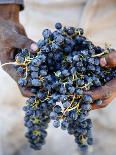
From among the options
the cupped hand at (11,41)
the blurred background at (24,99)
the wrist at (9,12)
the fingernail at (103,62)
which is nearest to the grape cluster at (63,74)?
the fingernail at (103,62)

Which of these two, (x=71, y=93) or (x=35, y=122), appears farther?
(x=35, y=122)

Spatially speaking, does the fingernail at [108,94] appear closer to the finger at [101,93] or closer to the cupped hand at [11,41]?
the finger at [101,93]

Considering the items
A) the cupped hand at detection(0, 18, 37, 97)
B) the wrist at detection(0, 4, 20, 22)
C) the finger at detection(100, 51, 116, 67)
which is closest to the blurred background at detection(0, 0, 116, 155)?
the wrist at detection(0, 4, 20, 22)

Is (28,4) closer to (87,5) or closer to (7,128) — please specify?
(87,5)

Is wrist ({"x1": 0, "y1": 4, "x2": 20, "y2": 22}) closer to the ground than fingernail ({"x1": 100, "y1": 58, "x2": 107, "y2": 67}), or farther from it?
farther from it

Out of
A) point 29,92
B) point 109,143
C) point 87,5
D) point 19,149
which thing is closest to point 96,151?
point 109,143

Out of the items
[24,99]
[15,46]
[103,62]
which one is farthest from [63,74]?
[24,99]

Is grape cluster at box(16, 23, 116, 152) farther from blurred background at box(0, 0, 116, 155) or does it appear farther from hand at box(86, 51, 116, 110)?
blurred background at box(0, 0, 116, 155)
